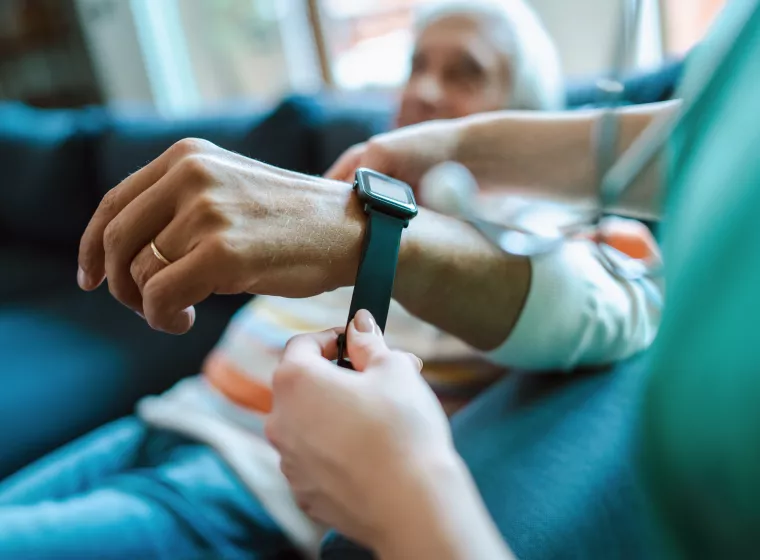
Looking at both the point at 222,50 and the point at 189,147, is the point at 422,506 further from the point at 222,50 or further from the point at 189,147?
the point at 222,50

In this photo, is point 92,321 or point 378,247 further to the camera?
point 92,321

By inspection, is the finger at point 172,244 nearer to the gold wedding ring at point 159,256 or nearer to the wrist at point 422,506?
the gold wedding ring at point 159,256

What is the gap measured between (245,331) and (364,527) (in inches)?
24.3

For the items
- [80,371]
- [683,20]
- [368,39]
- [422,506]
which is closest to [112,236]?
[422,506]

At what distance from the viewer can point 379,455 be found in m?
0.28

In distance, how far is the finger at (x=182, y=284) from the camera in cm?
35

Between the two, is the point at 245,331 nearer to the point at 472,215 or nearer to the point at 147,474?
the point at 147,474

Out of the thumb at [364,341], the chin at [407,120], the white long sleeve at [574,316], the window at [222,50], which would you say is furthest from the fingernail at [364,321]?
the window at [222,50]

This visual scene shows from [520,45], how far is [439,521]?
61cm

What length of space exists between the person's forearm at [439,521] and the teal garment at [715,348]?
85 millimetres

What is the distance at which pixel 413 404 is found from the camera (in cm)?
29

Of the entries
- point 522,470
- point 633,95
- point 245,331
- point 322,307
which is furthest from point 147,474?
point 633,95

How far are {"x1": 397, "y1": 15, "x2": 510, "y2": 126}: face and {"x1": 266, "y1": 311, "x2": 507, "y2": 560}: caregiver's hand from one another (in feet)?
1.33

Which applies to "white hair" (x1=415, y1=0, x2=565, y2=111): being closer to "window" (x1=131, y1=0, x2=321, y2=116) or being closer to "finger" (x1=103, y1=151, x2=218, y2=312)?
"finger" (x1=103, y1=151, x2=218, y2=312)
